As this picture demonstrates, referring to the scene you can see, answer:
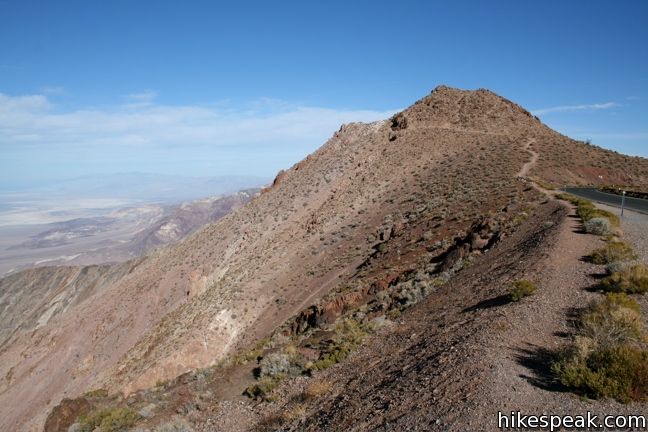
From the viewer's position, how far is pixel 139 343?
106ft

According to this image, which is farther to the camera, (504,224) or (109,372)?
(109,372)

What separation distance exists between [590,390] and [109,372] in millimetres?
31401

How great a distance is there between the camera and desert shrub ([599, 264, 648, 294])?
10.9 m

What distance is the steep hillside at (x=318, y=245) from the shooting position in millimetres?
24516

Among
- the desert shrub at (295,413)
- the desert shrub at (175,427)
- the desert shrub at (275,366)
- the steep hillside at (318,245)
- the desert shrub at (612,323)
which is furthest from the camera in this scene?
the steep hillside at (318,245)

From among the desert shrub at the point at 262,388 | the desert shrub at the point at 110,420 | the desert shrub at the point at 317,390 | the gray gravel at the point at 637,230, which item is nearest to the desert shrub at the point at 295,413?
the desert shrub at the point at 317,390

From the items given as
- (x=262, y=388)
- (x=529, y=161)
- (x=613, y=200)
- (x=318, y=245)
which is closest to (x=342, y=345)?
(x=262, y=388)

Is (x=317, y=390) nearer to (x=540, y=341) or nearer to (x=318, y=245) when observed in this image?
(x=540, y=341)

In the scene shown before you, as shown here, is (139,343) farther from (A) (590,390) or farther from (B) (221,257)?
(A) (590,390)

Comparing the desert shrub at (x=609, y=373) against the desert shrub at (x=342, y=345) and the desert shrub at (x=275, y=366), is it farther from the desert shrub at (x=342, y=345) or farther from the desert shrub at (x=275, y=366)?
the desert shrub at (x=275, y=366)

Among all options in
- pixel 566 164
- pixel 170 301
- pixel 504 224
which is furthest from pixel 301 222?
pixel 566 164

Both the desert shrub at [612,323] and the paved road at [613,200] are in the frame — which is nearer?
the desert shrub at [612,323]

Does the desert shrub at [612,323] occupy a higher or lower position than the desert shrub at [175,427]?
higher

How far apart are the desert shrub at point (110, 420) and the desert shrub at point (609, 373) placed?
12.5 m
